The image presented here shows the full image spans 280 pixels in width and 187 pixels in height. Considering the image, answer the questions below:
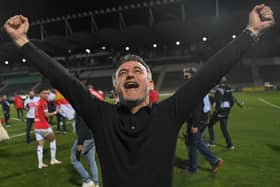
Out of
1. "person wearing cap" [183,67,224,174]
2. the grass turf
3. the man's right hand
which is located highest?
the man's right hand

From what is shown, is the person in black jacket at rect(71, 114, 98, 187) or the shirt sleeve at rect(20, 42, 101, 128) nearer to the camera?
the shirt sleeve at rect(20, 42, 101, 128)

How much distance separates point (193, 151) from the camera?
686cm

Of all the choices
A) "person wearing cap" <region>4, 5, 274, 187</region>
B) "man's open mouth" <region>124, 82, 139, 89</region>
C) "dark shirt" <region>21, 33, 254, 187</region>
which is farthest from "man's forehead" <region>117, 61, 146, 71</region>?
"dark shirt" <region>21, 33, 254, 187</region>

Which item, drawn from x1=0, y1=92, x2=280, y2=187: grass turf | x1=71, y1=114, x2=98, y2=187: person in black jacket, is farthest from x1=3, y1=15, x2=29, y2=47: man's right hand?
x1=0, y1=92, x2=280, y2=187: grass turf

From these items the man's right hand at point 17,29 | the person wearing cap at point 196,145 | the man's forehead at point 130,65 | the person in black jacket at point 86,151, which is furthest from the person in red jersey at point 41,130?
the man's forehead at point 130,65

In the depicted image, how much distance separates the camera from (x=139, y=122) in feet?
5.81

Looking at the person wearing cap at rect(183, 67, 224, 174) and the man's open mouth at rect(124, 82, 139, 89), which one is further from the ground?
the man's open mouth at rect(124, 82, 139, 89)

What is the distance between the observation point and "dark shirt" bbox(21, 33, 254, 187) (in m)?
1.71

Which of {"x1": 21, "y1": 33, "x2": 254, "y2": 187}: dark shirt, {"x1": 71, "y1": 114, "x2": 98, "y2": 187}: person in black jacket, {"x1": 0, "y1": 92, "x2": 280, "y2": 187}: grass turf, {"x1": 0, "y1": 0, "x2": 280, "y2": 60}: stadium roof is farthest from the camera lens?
{"x1": 0, "y1": 0, "x2": 280, "y2": 60}: stadium roof

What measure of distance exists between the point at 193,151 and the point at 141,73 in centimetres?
535

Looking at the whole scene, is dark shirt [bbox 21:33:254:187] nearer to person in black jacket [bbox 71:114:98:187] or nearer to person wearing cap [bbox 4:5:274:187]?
person wearing cap [bbox 4:5:274:187]

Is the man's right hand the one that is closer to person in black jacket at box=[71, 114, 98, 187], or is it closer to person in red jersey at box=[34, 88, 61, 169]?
person in black jacket at box=[71, 114, 98, 187]

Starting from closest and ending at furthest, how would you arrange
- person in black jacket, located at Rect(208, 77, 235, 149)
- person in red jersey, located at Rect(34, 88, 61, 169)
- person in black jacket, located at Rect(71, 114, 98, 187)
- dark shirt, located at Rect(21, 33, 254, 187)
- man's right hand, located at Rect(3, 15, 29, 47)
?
dark shirt, located at Rect(21, 33, 254, 187) < man's right hand, located at Rect(3, 15, 29, 47) < person in black jacket, located at Rect(71, 114, 98, 187) < person in red jersey, located at Rect(34, 88, 61, 169) < person in black jacket, located at Rect(208, 77, 235, 149)

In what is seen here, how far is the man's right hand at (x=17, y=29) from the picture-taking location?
192 cm
